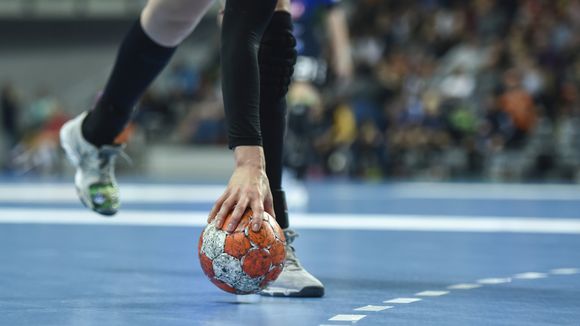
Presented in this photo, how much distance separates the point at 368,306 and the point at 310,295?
22cm

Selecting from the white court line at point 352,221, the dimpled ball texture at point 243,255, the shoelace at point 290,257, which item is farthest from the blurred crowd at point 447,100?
the dimpled ball texture at point 243,255

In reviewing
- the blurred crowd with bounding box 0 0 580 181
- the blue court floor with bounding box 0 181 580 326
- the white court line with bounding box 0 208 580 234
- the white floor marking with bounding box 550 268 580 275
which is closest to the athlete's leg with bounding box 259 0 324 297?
the blue court floor with bounding box 0 181 580 326

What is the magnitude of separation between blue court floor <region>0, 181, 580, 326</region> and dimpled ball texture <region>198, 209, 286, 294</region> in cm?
6

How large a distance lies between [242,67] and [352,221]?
2921mm

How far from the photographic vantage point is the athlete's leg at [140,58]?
2529 millimetres

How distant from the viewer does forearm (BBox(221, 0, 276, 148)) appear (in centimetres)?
206

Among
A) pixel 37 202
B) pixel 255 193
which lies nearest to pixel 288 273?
pixel 255 193

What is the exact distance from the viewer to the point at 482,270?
2902 millimetres

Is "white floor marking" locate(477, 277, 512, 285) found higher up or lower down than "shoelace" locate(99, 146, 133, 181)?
lower down

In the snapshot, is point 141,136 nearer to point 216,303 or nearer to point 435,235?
point 435,235

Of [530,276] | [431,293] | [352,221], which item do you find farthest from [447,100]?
[431,293]

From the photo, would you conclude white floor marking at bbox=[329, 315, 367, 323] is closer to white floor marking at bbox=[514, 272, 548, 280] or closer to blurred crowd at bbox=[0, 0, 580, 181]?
white floor marking at bbox=[514, 272, 548, 280]

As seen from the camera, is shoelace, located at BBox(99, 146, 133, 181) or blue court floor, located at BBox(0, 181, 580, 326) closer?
blue court floor, located at BBox(0, 181, 580, 326)

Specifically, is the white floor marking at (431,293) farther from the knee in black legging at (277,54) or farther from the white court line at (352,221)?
the white court line at (352,221)
